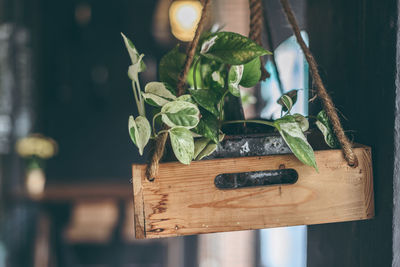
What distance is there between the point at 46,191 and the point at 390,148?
3520 millimetres

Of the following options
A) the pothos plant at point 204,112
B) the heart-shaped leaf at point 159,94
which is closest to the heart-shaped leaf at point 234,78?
the pothos plant at point 204,112

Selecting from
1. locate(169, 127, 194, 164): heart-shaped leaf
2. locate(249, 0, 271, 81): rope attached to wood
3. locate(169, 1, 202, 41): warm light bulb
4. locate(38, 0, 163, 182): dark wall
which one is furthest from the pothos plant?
locate(38, 0, 163, 182): dark wall

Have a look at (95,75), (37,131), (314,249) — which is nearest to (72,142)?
(37,131)

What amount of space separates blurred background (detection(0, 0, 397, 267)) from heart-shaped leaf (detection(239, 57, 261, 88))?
197 millimetres

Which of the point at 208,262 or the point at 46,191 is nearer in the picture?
the point at 208,262

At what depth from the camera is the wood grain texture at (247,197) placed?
0.58 metres

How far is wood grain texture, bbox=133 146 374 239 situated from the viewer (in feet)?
1.91

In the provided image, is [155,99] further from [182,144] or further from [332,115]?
[332,115]

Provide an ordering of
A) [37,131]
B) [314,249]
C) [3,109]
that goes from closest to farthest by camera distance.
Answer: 1. [314,249]
2. [3,109]
3. [37,131]

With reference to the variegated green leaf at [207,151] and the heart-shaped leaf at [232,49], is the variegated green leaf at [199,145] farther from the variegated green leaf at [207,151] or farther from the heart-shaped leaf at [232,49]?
the heart-shaped leaf at [232,49]

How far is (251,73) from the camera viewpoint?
661 mm

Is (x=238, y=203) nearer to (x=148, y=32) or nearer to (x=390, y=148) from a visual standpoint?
(x=390, y=148)

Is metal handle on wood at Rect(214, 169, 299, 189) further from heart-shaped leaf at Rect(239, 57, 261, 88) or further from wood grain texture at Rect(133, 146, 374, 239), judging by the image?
heart-shaped leaf at Rect(239, 57, 261, 88)

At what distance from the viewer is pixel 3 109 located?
3.14 metres
